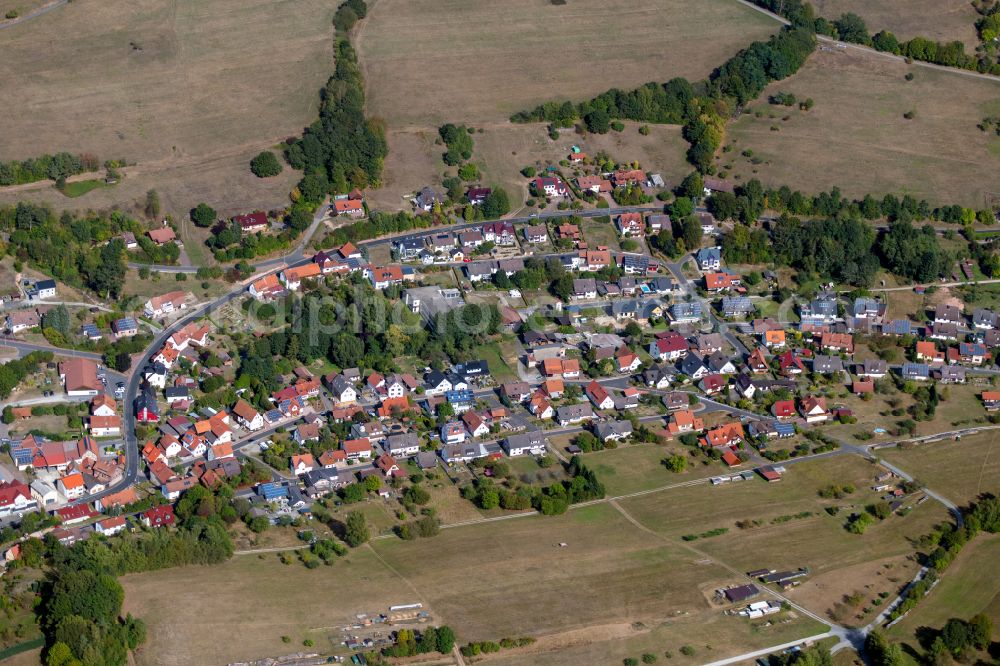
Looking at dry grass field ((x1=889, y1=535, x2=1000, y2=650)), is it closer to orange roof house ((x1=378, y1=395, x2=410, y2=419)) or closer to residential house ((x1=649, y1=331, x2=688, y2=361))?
residential house ((x1=649, y1=331, x2=688, y2=361))

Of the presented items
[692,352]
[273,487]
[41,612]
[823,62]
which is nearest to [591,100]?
[823,62]

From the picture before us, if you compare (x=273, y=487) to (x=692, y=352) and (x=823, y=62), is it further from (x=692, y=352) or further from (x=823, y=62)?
(x=823, y=62)

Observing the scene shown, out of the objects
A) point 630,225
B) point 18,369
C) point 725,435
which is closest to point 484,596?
point 725,435

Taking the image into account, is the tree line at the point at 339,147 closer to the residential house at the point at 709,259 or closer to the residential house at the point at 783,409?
the residential house at the point at 709,259

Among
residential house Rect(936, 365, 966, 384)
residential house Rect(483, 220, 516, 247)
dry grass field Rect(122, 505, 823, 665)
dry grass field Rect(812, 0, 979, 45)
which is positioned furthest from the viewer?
dry grass field Rect(812, 0, 979, 45)

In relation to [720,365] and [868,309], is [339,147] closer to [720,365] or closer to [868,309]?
[720,365]

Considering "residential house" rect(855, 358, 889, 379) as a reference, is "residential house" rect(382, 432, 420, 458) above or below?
above

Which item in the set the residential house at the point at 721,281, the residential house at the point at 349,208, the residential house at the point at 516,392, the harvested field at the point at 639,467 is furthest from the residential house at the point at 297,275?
the residential house at the point at 721,281

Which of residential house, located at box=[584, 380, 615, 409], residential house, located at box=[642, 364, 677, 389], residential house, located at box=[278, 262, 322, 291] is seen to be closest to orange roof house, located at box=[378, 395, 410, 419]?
residential house, located at box=[584, 380, 615, 409]
